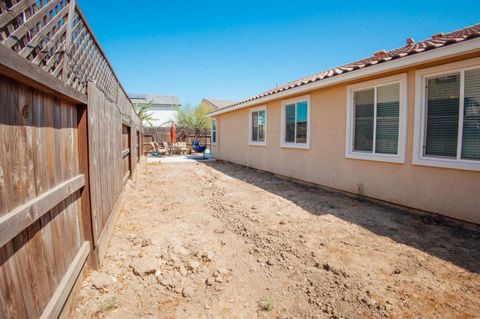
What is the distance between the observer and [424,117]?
4453 mm

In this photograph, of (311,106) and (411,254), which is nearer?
(411,254)

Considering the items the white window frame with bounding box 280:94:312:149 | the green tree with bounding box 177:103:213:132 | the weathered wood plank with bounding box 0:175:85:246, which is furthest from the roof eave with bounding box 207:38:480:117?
the green tree with bounding box 177:103:213:132

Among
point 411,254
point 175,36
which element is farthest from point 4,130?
point 175,36

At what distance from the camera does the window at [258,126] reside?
375 inches

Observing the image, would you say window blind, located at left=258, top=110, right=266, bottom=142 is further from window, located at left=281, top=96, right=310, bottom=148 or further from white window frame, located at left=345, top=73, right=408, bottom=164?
white window frame, located at left=345, top=73, right=408, bottom=164

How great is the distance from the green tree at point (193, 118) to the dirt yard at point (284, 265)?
→ 18486mm

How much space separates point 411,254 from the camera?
121 inches

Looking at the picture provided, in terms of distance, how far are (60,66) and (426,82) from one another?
214 inches

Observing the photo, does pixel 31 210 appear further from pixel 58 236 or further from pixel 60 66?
pixel 60 66

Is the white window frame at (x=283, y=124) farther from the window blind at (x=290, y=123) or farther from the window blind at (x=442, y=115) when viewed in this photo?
the window blind at (x=442, y=115)

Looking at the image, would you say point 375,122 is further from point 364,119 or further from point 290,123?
point 290,123

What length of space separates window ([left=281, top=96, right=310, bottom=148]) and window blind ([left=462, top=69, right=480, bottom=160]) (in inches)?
138

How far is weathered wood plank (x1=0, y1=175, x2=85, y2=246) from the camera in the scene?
3.76 ft

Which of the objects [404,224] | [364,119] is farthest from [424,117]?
[404,224]
